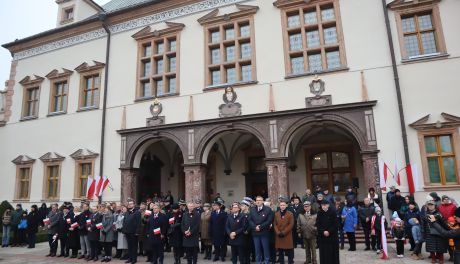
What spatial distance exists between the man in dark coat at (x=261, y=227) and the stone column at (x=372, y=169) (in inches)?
188

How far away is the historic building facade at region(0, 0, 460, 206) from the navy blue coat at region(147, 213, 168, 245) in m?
4.37

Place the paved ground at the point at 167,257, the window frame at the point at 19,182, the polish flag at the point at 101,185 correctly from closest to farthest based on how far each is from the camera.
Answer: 1. the paved ground at the point at 167,257
2. the polish flag at the point at 101,185
3. the window frame at the point at 19,182

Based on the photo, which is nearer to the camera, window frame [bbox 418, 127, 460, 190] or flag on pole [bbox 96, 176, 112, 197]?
window frame [bbox 418, 127, 460, 190]

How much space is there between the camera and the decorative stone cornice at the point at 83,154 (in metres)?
16.5

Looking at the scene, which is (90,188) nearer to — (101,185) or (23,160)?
(101,185)

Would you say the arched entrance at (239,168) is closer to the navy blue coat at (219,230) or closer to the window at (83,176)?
the window at (83,176)

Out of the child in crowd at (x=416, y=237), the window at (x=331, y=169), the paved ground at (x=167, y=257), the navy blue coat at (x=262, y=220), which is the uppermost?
the window at (x=331, y=169)

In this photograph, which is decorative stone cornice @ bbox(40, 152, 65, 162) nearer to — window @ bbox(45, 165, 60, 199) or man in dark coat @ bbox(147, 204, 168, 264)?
window @ bbox(45, 165, 60, 199)

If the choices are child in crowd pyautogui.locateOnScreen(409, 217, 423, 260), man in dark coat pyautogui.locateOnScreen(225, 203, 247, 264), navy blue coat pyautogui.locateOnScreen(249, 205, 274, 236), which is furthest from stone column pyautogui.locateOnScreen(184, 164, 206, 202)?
child in crowd pyautogui.locateOnScreen(409, 217, 423, 260)

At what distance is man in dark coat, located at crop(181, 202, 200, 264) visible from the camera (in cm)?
921

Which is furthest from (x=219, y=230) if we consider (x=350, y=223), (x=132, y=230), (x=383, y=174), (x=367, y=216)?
(x=383, y=174)

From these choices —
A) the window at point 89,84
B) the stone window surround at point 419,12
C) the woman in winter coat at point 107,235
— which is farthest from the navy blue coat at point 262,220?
the window at point 89,84

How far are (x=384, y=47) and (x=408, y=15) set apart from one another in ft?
4.87

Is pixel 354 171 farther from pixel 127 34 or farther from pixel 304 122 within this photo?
pixel 127 34
